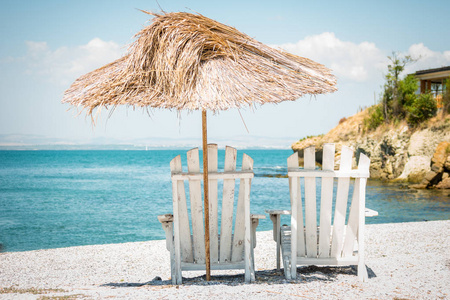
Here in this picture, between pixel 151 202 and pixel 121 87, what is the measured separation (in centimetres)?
1583

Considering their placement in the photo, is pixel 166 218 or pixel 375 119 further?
pixel 375 119

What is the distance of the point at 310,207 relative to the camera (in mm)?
4297

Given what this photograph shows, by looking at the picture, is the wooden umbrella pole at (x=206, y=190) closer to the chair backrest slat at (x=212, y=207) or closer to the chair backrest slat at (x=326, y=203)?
the chair backrest slat at (x=212, y=207)

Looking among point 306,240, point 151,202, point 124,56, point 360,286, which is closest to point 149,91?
point 124,56

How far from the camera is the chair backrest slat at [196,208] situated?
4.18m

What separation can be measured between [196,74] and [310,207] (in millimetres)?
1921

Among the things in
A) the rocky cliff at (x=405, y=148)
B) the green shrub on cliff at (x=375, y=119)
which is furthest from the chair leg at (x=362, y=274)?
the green shrub on cliff at (x=375, y=119)

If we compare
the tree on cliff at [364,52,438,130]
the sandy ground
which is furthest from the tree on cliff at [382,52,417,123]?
the sandy ground

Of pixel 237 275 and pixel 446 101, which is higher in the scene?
pixel 446 101

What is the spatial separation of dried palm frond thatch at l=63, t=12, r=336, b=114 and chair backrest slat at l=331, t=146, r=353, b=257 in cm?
77

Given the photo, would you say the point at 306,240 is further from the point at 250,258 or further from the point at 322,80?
the point at 322,80

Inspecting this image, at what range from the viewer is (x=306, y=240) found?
4465mm

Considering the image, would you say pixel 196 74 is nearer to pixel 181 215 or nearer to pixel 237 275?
pixel 181 215

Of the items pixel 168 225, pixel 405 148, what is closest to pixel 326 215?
pixel 168 225
